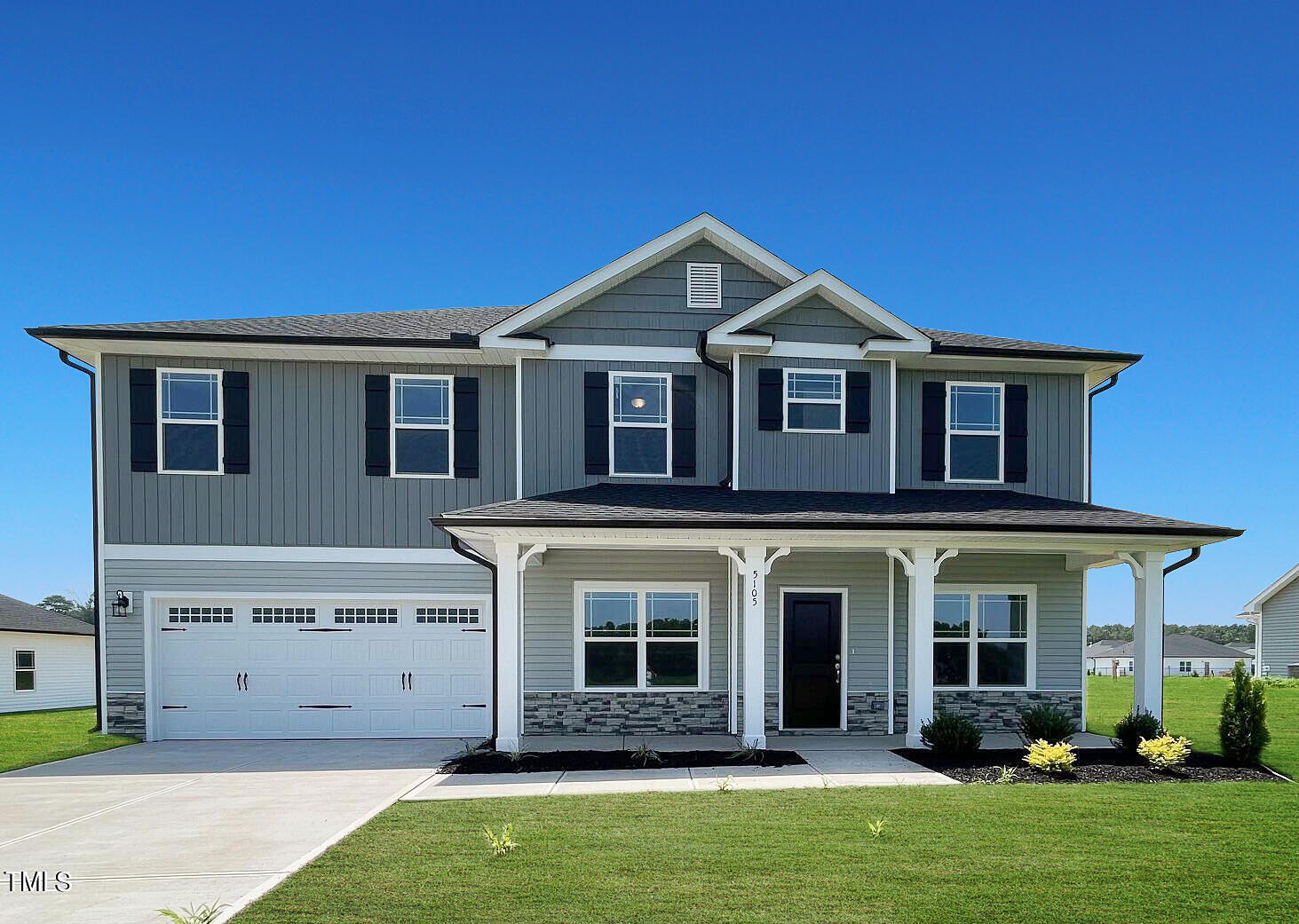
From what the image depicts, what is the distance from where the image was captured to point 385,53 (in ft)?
49.5

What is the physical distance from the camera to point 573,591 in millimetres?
12234

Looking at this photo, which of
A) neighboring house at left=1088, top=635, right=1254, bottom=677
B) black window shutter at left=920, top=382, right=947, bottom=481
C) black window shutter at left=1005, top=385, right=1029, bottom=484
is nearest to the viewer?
black window shutter at left=920, top=382, right=947, bottom=481

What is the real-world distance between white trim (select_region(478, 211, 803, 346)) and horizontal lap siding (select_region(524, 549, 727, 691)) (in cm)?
355

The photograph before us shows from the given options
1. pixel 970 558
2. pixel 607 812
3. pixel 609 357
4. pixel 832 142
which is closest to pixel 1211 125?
pixel 832 142

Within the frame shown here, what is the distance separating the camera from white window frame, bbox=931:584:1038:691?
497 inches

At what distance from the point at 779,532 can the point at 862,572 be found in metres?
2.76

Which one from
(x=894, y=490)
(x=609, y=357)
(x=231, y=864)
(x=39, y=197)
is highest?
(x=39, y=197)

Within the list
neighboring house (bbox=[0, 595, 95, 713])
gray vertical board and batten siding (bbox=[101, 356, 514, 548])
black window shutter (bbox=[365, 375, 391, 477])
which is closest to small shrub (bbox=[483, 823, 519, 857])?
gray vertical board and batten siding (bbox=[101, 356, 514, 548])

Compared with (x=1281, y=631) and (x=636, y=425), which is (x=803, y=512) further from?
(x=1281, y=631)

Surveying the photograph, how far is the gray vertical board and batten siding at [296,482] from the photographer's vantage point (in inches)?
481

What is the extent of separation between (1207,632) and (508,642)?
11866 centimetres

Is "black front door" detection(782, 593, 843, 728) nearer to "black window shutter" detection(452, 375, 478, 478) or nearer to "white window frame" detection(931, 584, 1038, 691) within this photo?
"white window frame" detection(931, 584, 1038, 691)

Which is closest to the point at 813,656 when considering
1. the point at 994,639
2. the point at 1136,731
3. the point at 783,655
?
the point at 783,655

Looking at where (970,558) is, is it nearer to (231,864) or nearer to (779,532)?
(779,532)
